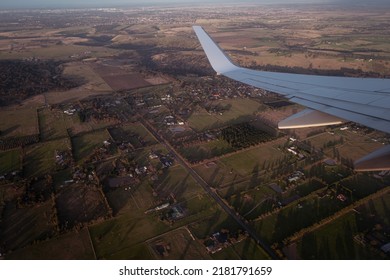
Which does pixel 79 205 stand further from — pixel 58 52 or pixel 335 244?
pixel 58 52

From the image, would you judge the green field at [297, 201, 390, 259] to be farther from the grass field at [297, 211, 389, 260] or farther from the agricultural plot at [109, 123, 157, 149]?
the agricultural plot at [109, 123, 157, 149]

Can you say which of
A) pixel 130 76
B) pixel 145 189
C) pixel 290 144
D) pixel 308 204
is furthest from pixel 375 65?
pixel 145 189

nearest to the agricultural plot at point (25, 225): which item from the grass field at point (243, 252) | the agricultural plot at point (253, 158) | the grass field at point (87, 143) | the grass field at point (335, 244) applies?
the grass field at point (87, 143)

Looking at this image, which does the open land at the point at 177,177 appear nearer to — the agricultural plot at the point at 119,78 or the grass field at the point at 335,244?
the grass field at the point at 335,244

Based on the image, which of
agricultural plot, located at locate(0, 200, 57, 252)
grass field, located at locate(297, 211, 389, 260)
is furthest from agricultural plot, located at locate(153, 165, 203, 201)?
grass field, located at locate(297, 211, 389, 260)

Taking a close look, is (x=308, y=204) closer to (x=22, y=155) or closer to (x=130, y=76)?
(x=22, y=155)

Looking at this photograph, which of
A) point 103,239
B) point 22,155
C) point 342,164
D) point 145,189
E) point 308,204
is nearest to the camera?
point 103,239

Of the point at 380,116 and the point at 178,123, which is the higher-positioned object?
the point at 380,116
